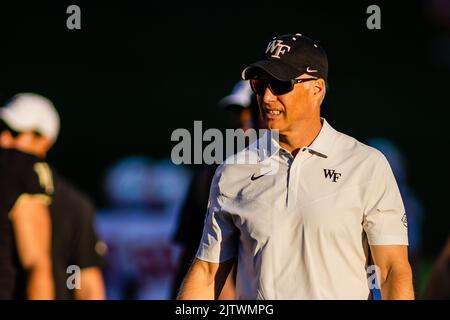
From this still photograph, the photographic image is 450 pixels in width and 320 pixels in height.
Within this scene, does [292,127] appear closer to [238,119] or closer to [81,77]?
[238,119]

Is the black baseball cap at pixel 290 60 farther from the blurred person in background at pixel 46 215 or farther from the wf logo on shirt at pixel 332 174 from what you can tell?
the blurred person in background at pixel 46 215

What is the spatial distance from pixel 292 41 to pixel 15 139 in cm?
257

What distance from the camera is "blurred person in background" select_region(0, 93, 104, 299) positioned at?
5.80 meters

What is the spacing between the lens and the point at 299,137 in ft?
14.5

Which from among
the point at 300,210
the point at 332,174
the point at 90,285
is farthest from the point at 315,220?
the point at 90,285

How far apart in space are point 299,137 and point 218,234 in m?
0.52

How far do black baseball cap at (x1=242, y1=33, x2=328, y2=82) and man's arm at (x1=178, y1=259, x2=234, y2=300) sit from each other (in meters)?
0.79

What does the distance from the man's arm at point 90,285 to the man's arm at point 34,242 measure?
0.85 meters

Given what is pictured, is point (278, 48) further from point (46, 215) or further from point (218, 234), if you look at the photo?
point (46, 215)

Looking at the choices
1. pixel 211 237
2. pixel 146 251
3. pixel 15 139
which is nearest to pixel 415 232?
pixel 146 251

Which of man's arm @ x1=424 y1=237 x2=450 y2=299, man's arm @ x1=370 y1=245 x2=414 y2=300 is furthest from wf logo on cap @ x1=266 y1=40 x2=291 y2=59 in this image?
man's arm @ x1=424 y1=237 x2=450 y2=299

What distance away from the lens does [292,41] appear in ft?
14.4

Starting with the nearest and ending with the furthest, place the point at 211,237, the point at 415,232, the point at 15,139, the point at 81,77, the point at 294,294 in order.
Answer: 1. the point at 294,294
2. the point at 211,237
3. the point at 15,139
4. the point at 415,232
5. the point at 81,77

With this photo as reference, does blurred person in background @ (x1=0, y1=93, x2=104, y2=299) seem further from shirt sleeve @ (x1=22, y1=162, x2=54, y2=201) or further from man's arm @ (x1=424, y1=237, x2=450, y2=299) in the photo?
man's arm @ (x1=424, y1=237, x2=450, y2=299)
